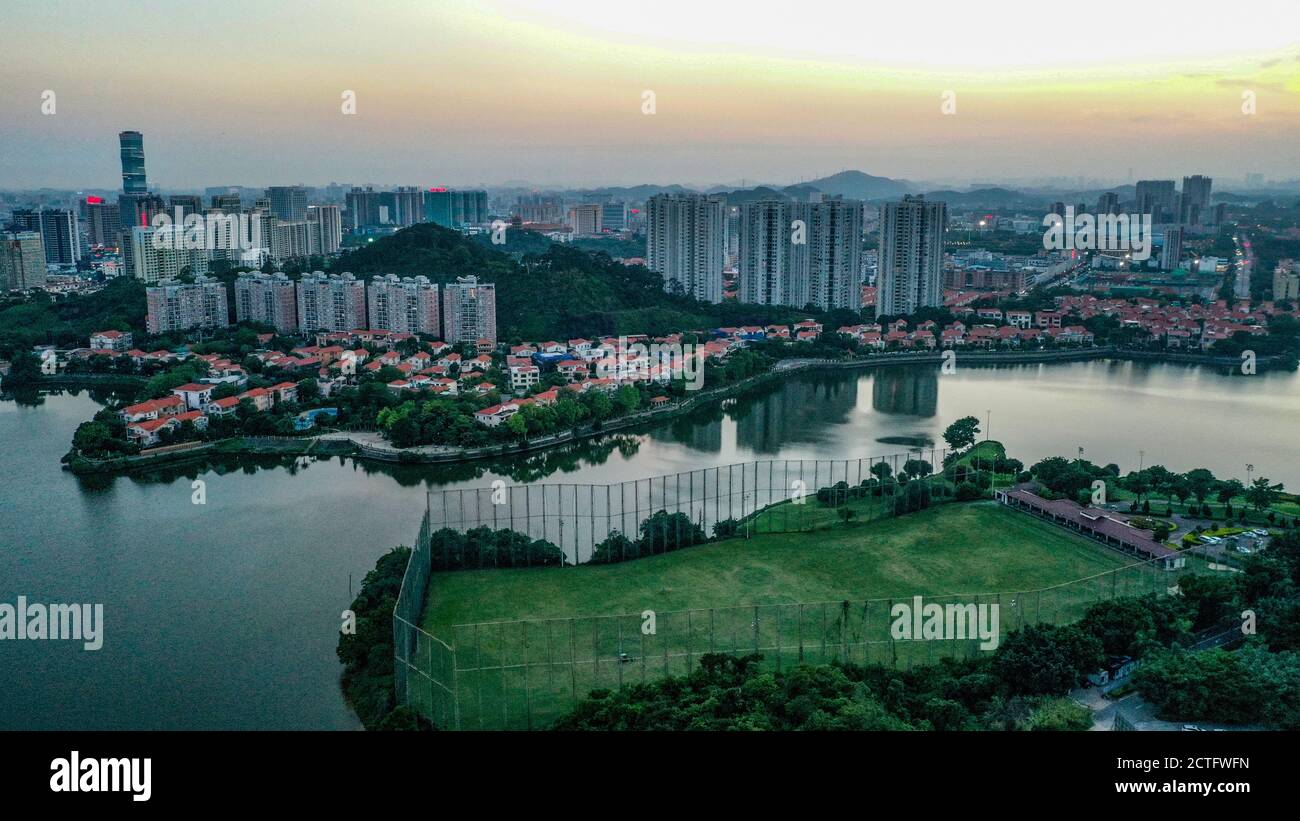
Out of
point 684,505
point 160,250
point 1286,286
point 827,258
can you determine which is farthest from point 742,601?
point 160,250

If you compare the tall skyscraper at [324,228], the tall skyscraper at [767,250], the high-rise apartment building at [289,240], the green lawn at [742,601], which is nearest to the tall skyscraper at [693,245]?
the tall skyscraper at [767,250]

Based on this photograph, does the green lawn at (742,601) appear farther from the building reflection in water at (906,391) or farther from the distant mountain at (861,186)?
the distant mountain at (861,186)

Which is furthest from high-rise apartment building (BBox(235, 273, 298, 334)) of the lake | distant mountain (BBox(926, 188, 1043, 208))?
distant mountain (BBox(926, 188, 1043, 208))

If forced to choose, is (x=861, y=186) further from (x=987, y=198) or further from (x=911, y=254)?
(x=911, y=254)

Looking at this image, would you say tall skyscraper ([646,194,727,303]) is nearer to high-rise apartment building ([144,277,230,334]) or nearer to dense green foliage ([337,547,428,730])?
high-rise apartment building ([144,277,230,334])

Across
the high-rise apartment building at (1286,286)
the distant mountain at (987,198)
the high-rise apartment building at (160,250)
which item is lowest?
the high-rise apartment building at (1286,286)
